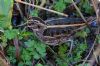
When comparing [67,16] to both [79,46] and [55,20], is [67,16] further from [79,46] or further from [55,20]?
[79,46]

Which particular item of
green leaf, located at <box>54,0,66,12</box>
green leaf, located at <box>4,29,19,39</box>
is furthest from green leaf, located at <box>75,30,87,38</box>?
green leaf, located at <box>4,29,19,39</box>

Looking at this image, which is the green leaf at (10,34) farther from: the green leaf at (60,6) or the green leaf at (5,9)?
the green leaf at (60,6)

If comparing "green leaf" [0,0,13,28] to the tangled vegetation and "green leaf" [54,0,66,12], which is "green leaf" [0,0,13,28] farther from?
"green leaf" [54,0,66,12]

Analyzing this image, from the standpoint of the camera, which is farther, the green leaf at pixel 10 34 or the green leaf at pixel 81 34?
the green leaf at pixel 81 34

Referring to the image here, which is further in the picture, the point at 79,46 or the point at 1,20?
the point at 79,46

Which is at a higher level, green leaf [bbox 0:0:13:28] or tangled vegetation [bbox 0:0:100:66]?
green leaf [bbox 0:0:13:28]

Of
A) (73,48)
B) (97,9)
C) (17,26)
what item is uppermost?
(97,9)

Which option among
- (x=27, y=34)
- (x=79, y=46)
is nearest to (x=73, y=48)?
(x=79, y=46)

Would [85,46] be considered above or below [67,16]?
below

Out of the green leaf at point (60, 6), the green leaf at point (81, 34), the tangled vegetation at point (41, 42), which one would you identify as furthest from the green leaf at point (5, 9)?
the green leaf at point (81, 34)

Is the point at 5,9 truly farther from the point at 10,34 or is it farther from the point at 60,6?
the point at 60,6

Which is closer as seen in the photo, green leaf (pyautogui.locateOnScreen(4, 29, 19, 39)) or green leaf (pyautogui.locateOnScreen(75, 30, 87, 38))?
green leaf (pyautogui.locateOnScreen(4, 29, 19, 39))
